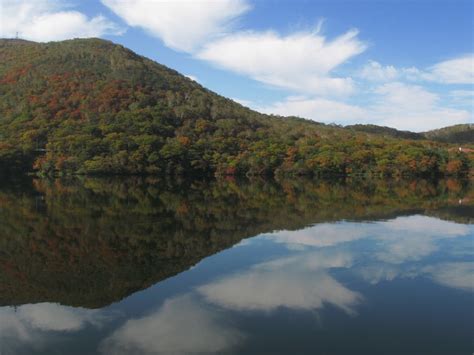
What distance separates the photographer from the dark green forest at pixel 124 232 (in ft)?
38.3

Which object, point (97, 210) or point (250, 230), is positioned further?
point (97, 210)

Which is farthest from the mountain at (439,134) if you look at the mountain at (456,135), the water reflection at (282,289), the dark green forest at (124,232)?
the water reflection at (282,289)

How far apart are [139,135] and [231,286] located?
6794 cm

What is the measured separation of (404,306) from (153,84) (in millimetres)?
96404

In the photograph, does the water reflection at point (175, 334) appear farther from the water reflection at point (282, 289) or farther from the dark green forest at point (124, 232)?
the dark green forest at point (124, 232)

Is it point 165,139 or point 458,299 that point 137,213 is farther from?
point 165,139

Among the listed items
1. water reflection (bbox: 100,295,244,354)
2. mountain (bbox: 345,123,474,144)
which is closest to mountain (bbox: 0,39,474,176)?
water reflection (bbox: 100,295,244,354)

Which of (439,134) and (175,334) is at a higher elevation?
(439,134)

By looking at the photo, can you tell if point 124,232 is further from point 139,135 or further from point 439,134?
point 439,134

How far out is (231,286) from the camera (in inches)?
469

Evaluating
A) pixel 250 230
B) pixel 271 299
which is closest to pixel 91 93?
pixel 250 230

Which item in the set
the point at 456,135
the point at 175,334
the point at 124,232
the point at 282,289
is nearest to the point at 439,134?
the point at 456,135

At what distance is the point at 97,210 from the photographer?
2539 centimetres

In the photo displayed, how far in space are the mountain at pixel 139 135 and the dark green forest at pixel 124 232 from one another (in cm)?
4018
